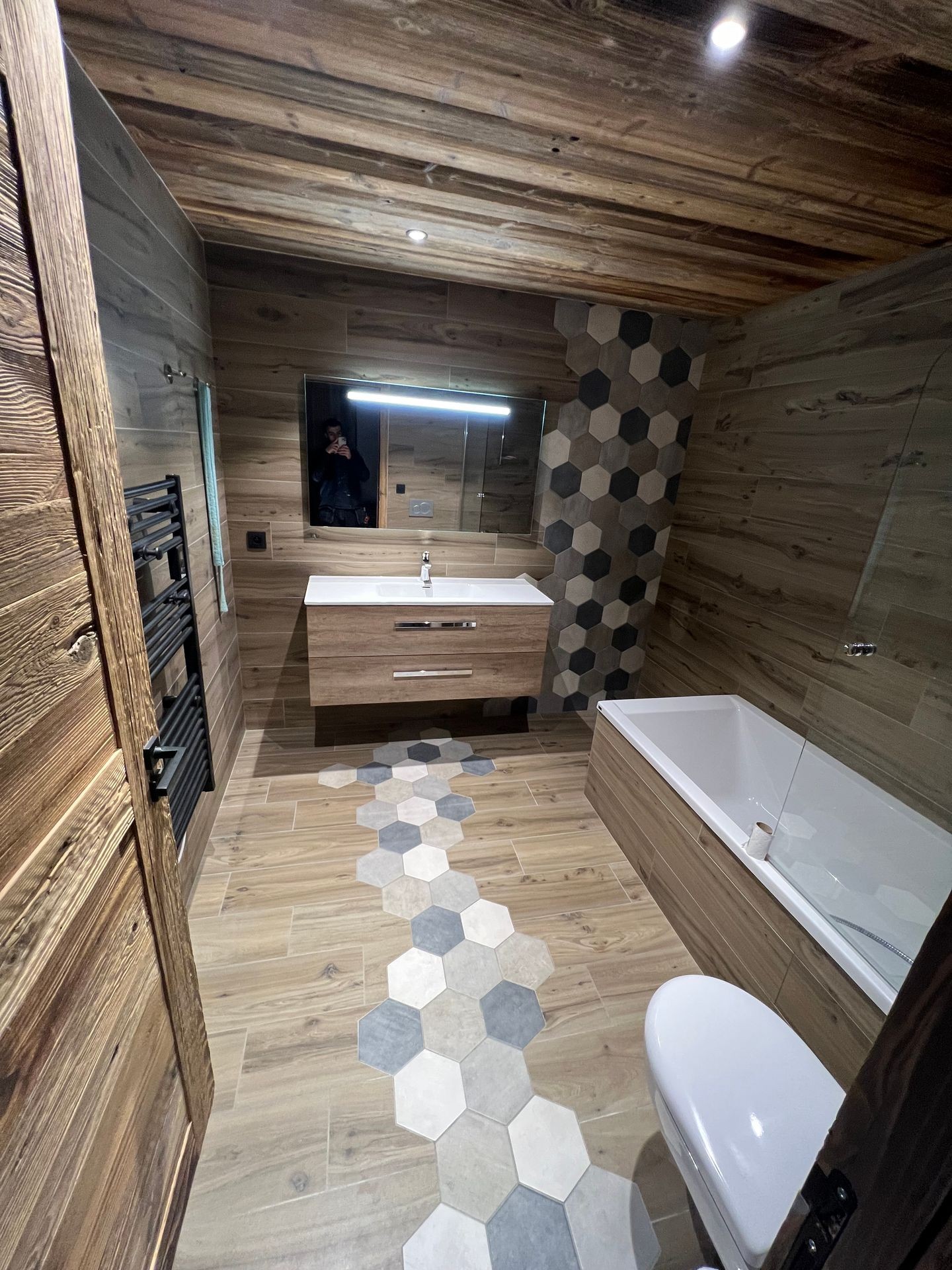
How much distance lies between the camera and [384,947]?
63.6 inches

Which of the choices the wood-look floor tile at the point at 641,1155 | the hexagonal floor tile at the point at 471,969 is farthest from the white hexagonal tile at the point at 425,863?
the wood-look floor tile at the point at 641,1155

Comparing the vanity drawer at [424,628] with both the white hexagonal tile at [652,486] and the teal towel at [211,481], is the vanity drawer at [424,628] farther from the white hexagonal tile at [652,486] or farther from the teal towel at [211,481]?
the white hexagonal tile at [652,486]

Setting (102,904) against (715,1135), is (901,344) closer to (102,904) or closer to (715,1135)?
(715,1135)

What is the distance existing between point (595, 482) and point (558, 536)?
349mm

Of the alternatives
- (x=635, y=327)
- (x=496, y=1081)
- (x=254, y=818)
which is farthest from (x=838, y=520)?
(x=254, y=818)

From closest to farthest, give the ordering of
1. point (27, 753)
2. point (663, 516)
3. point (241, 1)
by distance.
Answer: point (27, 753) → point (241, 1) → point (663, 516)

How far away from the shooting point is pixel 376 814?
2.20 meters

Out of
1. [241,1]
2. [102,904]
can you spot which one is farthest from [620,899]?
[241,1]

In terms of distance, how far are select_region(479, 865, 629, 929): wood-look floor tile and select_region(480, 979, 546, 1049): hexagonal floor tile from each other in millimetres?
232

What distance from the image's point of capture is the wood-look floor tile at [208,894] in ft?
5.55

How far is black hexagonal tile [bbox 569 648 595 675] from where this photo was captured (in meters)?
3.05

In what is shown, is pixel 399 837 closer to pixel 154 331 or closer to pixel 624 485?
pixel 154 331

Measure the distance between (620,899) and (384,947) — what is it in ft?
2.88

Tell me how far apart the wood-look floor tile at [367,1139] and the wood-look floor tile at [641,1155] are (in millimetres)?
407
